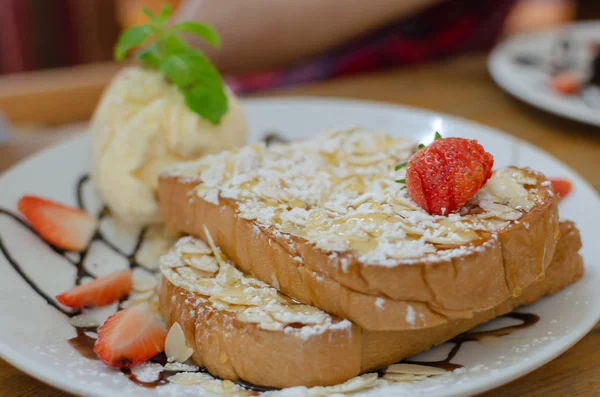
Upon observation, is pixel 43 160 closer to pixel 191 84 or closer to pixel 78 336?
pixel 191 84

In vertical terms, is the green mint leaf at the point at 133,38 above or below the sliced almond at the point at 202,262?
above

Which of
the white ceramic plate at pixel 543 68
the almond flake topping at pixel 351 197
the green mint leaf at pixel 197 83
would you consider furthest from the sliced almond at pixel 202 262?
the white ceramic plate at pixel 543 68

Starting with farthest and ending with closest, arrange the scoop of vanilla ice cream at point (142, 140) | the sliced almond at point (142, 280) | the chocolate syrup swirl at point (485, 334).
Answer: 1. the scoop of vanilla ice cream at point (142, 140)
2. the sliced almond at point (142, 280)
3. the chocolate syrup swirl at point (485, 334)

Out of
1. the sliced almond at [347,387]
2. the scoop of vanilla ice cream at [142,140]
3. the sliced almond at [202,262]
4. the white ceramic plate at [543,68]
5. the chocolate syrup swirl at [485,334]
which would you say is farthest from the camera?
the white ceramic plate at [543,68]

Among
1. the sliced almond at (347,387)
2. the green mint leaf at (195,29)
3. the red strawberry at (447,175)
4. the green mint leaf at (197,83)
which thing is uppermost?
the green mint leaf at (195,29)

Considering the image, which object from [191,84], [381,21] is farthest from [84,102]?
[381,21]

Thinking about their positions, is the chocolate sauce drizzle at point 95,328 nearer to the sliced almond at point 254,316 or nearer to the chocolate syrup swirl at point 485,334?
the chocolate syrup swirl at point 485,334

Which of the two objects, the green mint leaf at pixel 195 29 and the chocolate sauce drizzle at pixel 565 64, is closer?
the green mint leaf at pixel 195 29

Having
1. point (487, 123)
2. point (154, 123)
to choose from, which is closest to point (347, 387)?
point (154, 123)

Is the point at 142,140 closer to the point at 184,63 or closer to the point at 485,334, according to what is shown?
the point at 184,63
